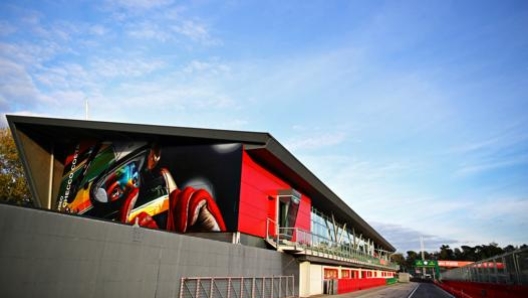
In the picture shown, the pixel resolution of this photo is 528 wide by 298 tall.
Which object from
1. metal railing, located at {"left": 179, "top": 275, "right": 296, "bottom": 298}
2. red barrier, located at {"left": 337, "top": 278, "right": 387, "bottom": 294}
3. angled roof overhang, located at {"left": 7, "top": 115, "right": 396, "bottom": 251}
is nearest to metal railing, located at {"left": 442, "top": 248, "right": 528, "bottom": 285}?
metal railing, located at {"left": 179, "top": 275, "right": 296, "bottom": 298}

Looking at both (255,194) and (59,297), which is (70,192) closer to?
(255,194)

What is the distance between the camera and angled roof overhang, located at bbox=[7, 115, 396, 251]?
67.8 feet

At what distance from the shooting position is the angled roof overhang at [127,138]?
20.7 meters

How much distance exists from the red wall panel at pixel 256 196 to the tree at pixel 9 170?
28.9m

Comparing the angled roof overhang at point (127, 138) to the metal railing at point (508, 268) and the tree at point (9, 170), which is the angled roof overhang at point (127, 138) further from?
the tree at point (9, 170)

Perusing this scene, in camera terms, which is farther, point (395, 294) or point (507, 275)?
point (395, 294)

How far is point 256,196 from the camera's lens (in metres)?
22.1

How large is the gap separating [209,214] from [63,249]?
1146 centimetres

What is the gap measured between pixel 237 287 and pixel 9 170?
114 feet

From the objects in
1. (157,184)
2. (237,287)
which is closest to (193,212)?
(157,184)

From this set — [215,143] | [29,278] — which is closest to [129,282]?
[29,278]

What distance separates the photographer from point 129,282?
10.6 metres

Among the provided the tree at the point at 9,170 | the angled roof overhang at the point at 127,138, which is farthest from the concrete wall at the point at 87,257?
the tree at the point at 9,170

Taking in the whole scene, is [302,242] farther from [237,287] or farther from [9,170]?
[9,170]
